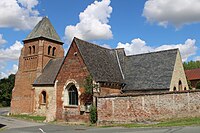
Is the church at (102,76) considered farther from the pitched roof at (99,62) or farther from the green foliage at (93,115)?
the green foliage at (93,115)

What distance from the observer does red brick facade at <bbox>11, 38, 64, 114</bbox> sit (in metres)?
39.4

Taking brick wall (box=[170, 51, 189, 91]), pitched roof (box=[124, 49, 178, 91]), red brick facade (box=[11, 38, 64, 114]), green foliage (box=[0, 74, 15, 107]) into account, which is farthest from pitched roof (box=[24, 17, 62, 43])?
green foliage (box=[0, 74, 15, 107])

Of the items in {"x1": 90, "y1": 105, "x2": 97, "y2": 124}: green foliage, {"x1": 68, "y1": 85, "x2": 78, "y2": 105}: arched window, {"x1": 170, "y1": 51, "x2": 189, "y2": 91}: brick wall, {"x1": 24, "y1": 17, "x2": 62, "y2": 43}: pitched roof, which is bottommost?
{"x1": 90, "y1": 105, "x2": 97, "y2": 124}: green foliage

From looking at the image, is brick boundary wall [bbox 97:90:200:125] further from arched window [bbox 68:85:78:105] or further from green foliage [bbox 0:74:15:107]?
green foliage [bbox 0:74:15:107]

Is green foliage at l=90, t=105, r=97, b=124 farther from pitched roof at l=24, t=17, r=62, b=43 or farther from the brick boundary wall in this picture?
pitched roof at l=24, t=17, r=62, b=43

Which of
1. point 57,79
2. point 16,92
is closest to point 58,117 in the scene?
point 57,79

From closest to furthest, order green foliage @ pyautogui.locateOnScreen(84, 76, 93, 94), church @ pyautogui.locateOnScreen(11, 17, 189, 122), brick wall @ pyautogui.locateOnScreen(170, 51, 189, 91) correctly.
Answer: green foliage @ pyautogui.locateOnScreen(84, 76, 93, 94)
church @ pyautogui.locateOnScreen(11, 17, 189, 122)
brick wall @ pyautogui.locateOnScreen(170, 51, 189, 91)

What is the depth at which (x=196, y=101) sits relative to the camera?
748 inches

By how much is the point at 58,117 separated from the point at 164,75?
13070mm

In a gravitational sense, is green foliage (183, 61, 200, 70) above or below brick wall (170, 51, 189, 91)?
above

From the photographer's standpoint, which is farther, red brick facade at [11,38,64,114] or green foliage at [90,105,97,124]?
red brick facade at [11,38,64,114]

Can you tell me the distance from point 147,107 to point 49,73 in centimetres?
2201

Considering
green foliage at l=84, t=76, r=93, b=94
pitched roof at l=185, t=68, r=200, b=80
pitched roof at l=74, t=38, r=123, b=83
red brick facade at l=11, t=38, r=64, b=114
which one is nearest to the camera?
green foliage at l=84, t=76, r=93, b=94

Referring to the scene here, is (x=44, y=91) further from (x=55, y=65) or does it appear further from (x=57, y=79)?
(x=57, y=79)
